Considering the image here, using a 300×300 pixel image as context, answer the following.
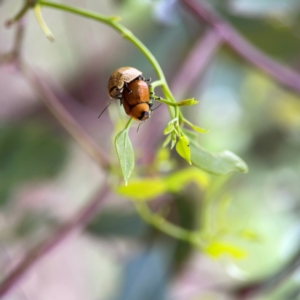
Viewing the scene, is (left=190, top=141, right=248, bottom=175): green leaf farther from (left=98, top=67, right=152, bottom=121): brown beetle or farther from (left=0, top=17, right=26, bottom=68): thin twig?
(left=0, top=17, right=26, bottom=68): thin twig

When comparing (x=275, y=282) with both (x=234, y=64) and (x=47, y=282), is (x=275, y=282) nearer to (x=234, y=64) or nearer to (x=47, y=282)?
(x=234, y=64)

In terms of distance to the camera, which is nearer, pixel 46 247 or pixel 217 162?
pixel 217 162

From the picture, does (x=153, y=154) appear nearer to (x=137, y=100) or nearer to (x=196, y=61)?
(x=196, y=61)

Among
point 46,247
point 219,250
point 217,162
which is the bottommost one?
point 46,247

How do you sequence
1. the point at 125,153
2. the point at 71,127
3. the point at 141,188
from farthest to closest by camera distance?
the point at 71,127, the point at 141,188, the point at 125,153

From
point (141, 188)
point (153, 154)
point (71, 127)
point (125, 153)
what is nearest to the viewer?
point (125, 153)

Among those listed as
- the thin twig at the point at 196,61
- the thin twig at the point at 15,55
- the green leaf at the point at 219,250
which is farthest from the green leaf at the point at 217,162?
the thin twig at the point at 196,61

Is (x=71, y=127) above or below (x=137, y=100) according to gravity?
below

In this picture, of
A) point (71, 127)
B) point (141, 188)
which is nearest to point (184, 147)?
point (141, 188)
